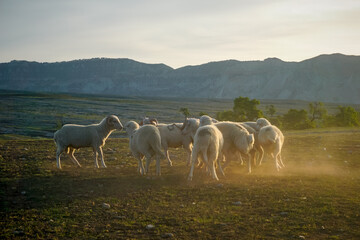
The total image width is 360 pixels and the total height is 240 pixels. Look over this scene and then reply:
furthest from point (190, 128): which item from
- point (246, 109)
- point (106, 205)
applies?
point (246, 109)

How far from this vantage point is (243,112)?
46.1 meters

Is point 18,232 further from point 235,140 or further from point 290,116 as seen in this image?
point 290,116

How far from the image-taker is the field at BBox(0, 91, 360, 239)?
7523 millimetres

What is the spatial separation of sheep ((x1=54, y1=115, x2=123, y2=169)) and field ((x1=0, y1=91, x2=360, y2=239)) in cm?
72

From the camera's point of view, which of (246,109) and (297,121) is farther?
(297,121)

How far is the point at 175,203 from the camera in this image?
31.5 ft

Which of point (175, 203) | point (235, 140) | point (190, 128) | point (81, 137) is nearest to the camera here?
point (175, 203)

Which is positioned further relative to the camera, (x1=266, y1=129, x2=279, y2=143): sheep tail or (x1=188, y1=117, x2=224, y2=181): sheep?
(x1=266, y1=129, x2=279, y2=143): sheep tail

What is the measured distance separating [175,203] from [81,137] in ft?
24.7

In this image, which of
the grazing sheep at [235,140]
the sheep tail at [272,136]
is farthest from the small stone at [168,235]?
the sheep tail at [272,136]

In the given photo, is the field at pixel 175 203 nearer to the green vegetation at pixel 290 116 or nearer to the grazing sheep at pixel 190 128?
the grazing sheep at pixel 190 128

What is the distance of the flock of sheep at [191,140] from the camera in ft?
42.4

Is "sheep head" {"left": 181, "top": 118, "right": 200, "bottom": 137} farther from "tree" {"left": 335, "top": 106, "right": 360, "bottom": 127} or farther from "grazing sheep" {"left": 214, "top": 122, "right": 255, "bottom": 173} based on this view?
"tree" {"left": 335, "top": 106, "right": 360, "bottom": 127}

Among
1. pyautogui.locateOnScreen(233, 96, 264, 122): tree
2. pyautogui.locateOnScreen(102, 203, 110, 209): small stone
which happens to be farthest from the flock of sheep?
pyautogui.locateOnScreen(233, 96, 264, 122): tree
